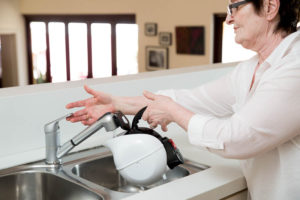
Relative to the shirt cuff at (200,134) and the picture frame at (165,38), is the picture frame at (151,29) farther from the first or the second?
the shirt cuff at (200,134)

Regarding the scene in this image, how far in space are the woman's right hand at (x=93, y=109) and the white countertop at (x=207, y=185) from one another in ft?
1.19

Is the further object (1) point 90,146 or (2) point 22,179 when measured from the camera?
(1) point 90,146

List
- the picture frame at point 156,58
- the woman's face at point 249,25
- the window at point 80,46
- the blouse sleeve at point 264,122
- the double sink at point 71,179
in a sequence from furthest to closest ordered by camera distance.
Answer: the window at point 80,46, the picture frame at point 156,58, the double sink at point 71,179, the woman's face at point 249,25, the blouse sleeve at point 264,122

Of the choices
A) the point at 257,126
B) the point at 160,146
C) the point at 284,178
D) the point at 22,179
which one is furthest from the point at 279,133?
the point at 22,179

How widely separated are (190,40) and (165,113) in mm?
5479

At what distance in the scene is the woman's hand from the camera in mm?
1252

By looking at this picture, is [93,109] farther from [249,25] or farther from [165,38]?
[165,38]

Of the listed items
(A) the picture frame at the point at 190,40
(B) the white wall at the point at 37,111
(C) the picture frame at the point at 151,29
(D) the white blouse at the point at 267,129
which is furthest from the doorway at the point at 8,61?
(D) the white blouse at the point at 267,129

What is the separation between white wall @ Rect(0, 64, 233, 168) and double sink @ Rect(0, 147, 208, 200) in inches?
2.6

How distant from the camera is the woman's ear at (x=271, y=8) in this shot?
119cm

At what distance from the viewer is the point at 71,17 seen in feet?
27.5

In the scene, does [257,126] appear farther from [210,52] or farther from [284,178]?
[210,52]

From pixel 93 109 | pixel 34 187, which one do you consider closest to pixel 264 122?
pixel 93 109

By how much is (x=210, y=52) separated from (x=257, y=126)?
17.8ft
